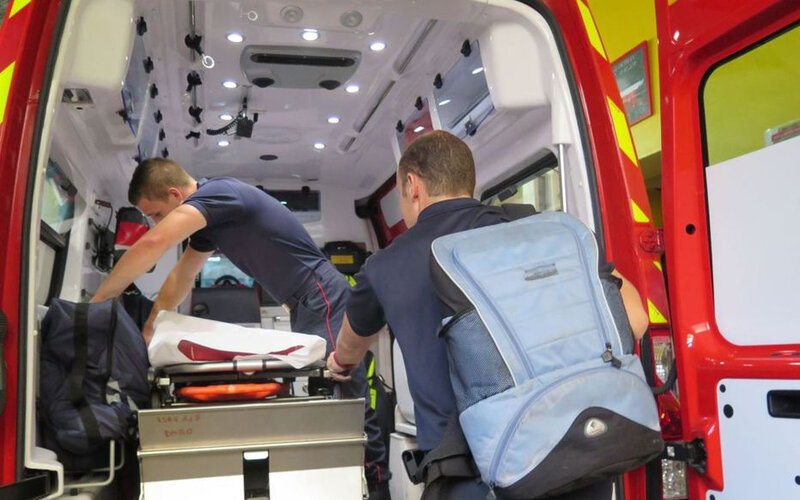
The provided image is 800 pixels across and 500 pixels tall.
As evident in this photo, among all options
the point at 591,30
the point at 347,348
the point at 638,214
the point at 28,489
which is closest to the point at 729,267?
the point at 638,214

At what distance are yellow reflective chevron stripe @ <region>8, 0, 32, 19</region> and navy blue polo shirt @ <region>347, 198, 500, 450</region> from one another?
1120 millimetres

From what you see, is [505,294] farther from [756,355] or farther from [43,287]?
[43,287]

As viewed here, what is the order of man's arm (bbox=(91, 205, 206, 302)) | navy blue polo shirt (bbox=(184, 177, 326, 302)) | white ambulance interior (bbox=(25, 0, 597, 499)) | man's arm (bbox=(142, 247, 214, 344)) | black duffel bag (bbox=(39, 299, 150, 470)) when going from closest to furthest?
black duffel bag (bbox=(39, 299, 150, 470)) < white ambulance interior (bbox=(25, 0, 597, 499)) < man's arm (bbox=(91, 205, 206, 302)) < navy blue polo shirt (bbox=(184, 177, 326, 302)) < man's arm (bbox=(142, 247, 214, 344))

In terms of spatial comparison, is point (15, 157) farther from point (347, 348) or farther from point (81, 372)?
point (347, 348)

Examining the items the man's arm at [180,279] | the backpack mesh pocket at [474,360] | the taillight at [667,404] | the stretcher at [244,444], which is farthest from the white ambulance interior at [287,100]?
the backpack mesh pocket at [474,360]

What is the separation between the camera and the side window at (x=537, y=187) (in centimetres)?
297

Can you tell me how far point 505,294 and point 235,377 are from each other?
3.76 feet

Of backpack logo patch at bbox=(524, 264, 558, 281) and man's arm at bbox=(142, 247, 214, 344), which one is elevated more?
man's arm at bbox=(142, 247, 214, 344)

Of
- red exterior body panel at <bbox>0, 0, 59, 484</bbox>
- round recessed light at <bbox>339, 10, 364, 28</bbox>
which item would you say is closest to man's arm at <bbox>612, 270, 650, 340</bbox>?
red exterior body panel at <bbox>0, 0, 59, 484</bbox>

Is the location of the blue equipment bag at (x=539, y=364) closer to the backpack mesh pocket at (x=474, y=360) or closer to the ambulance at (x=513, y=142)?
the backpack mesh pocket at (x=474, y=360)

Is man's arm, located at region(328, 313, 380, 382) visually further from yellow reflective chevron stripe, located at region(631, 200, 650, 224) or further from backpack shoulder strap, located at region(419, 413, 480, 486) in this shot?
yellow reflective chevron stripe, located at region(631, 200, 650, 224)

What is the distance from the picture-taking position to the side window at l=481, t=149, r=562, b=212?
2.97 m

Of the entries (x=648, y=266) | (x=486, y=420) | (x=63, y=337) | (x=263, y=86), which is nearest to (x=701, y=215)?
(x=648, y=266)

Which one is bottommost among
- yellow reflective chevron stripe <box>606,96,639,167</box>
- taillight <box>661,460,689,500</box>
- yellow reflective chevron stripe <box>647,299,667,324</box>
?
taillight <box>661,460,689,500</box>
